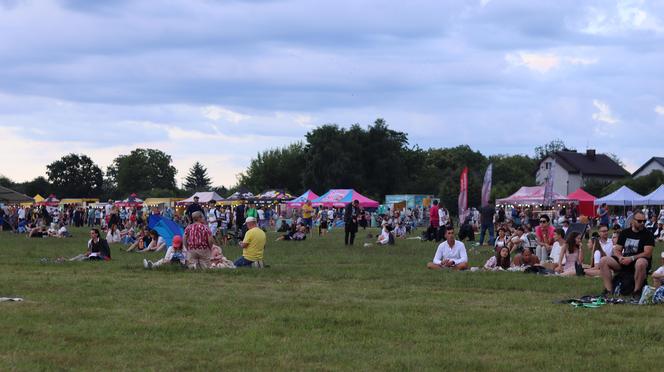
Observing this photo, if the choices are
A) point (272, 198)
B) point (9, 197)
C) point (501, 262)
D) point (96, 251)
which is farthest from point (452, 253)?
point (9, 197)

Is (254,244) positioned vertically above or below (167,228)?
below

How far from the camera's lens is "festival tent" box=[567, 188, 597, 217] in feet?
199

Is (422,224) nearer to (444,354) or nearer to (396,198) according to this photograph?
(396,198)

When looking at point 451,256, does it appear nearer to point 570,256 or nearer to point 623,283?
point 570,256

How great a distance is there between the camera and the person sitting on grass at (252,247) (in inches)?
714

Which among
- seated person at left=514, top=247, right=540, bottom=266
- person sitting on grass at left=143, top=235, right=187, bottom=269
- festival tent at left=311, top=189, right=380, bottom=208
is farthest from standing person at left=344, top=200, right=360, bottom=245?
festival tent at left=311, top=189, right=380, bottom=208

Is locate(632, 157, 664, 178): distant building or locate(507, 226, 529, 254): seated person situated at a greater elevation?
locate(632, 157, 664, 178): distant building

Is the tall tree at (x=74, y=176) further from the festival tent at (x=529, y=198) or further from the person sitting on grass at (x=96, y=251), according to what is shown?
the person sitting on grass at (x=96, y=251)

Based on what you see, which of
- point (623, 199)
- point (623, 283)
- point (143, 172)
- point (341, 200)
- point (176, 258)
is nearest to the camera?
point (623, 283)

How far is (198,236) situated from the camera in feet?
57.7

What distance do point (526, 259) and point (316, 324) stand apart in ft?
29.8

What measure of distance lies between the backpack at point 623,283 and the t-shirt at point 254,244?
24.3ft

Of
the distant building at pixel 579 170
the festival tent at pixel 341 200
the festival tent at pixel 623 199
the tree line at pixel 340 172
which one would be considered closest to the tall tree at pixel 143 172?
the tree line at pixel 340 172

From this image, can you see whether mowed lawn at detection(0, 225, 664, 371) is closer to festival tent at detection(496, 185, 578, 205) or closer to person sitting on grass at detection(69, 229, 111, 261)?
person sitting on grass at detection(69, 229, 111, 261)
